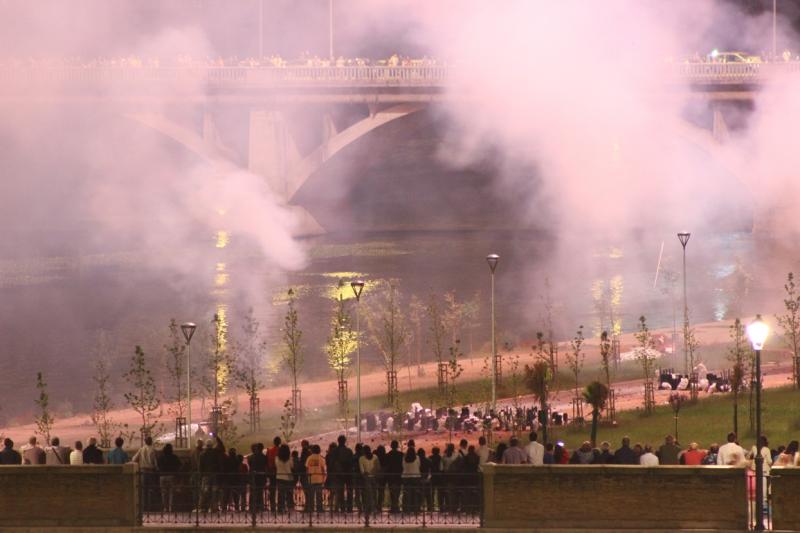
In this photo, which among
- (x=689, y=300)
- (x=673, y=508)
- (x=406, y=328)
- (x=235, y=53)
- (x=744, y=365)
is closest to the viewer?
(x=673, y=508)

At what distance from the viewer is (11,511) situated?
19812mm

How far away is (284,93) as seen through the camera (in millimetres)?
69812

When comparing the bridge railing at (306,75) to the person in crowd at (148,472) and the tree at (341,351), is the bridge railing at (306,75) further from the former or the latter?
the person in crowd at (148,472)

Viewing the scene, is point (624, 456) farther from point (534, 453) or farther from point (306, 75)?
point (306, 75)

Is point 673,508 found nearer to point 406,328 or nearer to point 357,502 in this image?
point 357,502

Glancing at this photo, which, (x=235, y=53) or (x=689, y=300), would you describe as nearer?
(x=689, y=300)

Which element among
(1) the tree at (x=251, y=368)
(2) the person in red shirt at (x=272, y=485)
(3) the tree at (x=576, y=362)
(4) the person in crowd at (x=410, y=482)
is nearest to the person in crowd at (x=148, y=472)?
(2) the person in red shirt at (x=272, y=485)

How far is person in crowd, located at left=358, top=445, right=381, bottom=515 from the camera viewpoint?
19.8 metres

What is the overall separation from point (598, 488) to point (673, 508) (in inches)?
34.6

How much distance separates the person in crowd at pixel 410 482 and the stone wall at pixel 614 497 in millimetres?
916

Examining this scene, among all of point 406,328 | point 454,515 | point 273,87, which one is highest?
point 273,87

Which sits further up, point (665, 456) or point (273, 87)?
point (273, 87)

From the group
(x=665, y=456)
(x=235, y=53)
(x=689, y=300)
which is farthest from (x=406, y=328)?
(x=235, y=53)

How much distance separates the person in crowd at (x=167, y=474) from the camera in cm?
1998
